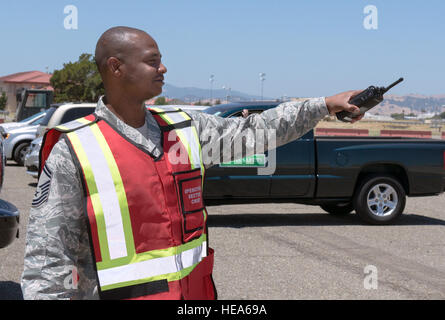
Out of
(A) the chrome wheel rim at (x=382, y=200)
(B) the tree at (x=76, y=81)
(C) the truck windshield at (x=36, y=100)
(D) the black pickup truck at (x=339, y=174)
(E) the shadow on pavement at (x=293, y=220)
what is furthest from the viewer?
(B) the tree at (x=76, y=81)

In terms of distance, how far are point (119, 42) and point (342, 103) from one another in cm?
77

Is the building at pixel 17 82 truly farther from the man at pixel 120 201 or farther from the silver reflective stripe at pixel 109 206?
the silver reflective stripe at pixel 109 206

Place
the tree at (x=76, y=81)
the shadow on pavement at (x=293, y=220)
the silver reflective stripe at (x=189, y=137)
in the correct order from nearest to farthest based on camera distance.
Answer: the silver reflective stripe at (x=189, y=137) → the shadow on pavement at (x=293, y=220) → the tree at (x=76, y=81)

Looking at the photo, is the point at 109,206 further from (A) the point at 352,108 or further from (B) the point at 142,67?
(A) the point at 352,108

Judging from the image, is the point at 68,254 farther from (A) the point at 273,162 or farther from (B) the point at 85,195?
(A) the point at 273,162

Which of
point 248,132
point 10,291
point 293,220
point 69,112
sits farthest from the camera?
point 69,112

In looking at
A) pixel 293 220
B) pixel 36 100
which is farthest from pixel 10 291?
pixel 36 100

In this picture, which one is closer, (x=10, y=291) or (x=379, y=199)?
(x=10, y=291)

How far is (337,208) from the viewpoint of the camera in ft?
35.4

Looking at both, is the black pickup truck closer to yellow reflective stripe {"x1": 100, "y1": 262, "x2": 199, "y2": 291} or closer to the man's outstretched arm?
the man's outstretched arm

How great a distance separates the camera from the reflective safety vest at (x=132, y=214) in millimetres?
1964

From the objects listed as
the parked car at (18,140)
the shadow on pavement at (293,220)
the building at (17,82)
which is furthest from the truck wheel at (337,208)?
the building at (17,82)

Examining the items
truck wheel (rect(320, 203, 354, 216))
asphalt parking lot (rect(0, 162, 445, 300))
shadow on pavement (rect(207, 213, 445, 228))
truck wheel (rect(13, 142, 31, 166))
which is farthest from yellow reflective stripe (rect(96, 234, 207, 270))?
truck wheel (rect(13, 142, 31, 166))
